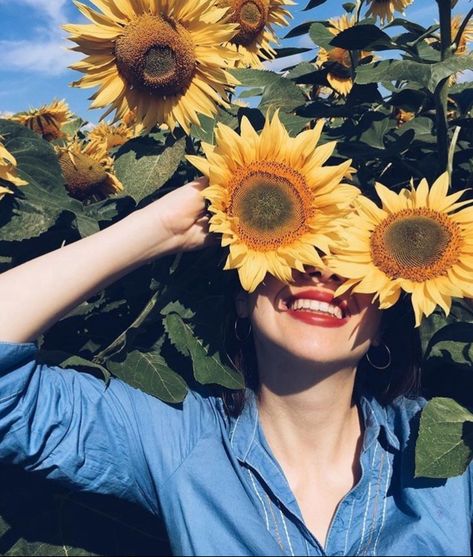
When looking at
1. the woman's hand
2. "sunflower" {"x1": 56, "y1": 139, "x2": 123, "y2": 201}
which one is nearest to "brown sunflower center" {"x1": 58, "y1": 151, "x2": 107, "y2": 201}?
"sunflower" {"x1": 56, "y1": 139, "x2": 123, "y2": 201}

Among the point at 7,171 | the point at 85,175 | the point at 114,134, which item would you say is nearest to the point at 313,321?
the point at 7,171

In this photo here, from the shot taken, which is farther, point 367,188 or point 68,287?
point 367,188

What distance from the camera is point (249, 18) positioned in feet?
9.41

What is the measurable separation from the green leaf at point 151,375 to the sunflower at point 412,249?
564 mm

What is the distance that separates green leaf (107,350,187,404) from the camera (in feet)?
6.95

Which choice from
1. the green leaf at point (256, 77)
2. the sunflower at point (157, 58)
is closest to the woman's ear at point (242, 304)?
the sunflower at point (157, 58)

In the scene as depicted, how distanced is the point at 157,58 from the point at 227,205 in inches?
19.6

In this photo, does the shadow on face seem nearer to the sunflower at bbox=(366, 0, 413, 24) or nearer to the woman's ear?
the woman's ear

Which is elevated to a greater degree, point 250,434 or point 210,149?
point 210,149

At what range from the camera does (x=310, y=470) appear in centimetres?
223

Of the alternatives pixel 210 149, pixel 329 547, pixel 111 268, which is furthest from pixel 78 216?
pixel 329 547

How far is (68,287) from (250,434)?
2.27ft

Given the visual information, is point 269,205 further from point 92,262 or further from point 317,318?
point 92,262

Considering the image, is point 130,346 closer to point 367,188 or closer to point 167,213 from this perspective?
point 167,213
